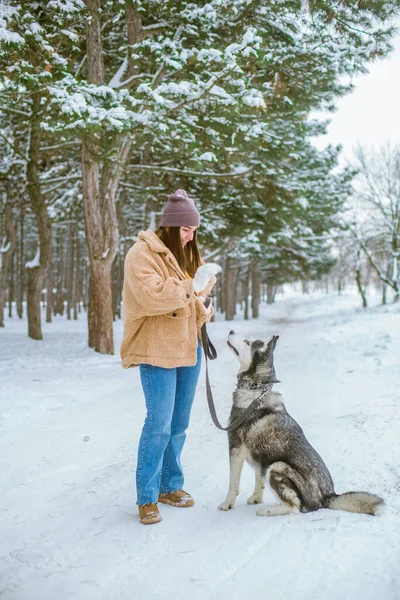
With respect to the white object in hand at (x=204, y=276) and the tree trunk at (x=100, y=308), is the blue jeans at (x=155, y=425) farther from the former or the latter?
the tree trunk at (x=100, y=308)

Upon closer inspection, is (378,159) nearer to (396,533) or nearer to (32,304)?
(32,304)

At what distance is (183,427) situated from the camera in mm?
3764

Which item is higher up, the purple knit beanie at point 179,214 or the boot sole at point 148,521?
the purple knit beanie at point 179,214

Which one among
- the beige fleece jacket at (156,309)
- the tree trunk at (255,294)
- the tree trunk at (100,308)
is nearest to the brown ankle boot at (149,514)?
the beige fleece jacket at (156,309)

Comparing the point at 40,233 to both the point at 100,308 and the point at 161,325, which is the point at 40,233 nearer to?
the point at 100,308

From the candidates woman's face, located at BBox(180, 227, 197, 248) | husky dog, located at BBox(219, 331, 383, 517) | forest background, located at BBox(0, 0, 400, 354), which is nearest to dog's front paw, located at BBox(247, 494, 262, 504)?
husky dog, located at BBox(219, 331, 383, 517)

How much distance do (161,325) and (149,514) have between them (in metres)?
1.36

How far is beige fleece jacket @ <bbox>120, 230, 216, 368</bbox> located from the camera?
3232 mm

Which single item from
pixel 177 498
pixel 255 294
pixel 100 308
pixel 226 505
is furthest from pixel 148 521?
pixel 255 294

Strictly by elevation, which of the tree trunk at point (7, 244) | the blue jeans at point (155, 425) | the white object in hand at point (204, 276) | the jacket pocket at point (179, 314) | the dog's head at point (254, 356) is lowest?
the blue jeans at point (155, 425)

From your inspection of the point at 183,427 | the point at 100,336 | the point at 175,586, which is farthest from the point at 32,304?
the point at 175,586

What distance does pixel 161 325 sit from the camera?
11.2ft

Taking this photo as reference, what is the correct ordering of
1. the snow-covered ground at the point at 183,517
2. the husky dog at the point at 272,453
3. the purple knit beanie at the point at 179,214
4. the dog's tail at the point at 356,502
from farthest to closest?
1. the purple knit beanie at the point at 179,214
2. the husky dog at the point at 272,453
3. the dog's tail at the point at 356,502
4. the snow-covered ground at the point at 183,517

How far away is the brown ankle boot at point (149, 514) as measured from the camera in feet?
11.1
